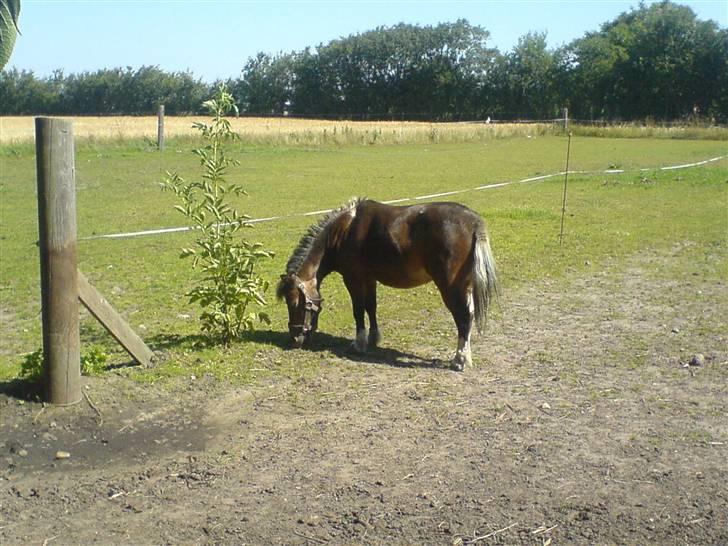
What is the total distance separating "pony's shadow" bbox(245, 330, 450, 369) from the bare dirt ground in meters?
0.04

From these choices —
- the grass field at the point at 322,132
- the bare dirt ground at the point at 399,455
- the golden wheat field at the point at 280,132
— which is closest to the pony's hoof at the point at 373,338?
the bare dirt ground at the point at 399,455

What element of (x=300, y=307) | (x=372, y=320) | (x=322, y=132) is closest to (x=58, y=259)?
(x=300, y=307)

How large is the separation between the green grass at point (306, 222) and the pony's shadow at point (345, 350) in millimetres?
40

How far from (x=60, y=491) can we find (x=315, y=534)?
1.51 meters

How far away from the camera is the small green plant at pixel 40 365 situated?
5.54 m

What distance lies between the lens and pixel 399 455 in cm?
479

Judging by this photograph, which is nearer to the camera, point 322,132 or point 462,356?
point 462,356

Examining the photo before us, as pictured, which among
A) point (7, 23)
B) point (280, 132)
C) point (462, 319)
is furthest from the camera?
point (280, 132)

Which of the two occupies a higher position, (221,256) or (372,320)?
(221,256)

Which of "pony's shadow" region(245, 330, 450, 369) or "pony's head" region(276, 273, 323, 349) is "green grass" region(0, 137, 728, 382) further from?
"pony's head" region(276, 273, 323, 349)

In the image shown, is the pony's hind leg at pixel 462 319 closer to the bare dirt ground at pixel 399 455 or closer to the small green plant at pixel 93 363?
the bare dirt ground at pixel 399 455

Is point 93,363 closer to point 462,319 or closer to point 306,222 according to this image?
point 462,319

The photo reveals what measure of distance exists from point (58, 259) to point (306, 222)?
9519 millimetres

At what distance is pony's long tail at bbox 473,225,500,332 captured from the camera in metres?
6.48
